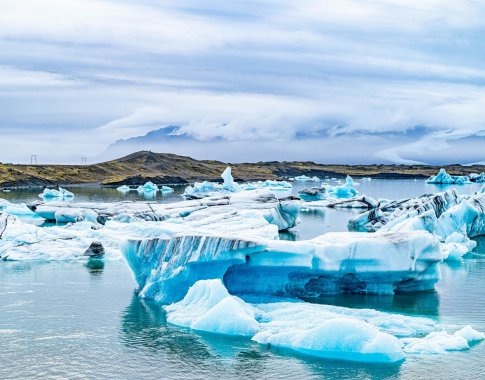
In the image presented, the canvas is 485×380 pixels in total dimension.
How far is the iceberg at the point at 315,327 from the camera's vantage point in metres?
12.0

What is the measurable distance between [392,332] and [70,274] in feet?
35.0

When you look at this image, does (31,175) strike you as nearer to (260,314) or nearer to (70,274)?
(70,274)

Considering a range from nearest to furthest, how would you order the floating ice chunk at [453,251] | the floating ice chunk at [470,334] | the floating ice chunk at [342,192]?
the floating ice chunk at [470,334] < the floating ice chunk at [453,251] < the floating ice chunk at [342,192]

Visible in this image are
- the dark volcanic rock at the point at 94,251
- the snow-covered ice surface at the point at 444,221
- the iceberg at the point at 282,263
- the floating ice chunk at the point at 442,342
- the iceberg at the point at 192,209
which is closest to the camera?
the floating ice chunk at the point at 442,342

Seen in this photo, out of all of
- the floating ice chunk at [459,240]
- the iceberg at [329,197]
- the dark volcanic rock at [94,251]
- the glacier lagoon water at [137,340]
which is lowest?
the glacier lagoon water at [137,340]

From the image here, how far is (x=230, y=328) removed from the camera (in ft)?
44.1

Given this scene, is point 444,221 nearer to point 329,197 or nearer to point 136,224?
point 136,224

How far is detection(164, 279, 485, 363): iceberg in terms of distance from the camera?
12.0 meters

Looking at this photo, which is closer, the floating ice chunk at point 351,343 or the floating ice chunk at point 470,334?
the floating ice chunk at point 351,343

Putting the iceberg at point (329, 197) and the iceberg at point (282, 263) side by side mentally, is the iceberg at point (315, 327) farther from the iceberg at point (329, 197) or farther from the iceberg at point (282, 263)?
the iceberg at point (329, 197)

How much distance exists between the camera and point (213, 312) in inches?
537

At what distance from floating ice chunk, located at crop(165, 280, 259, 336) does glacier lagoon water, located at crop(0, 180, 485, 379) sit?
10.0 inches

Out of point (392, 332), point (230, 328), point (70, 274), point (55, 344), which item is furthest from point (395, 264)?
point (70, 274)

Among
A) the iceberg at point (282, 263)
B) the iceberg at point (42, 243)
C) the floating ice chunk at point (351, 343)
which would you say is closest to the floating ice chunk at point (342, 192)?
the iceberg at point (42, 243)
